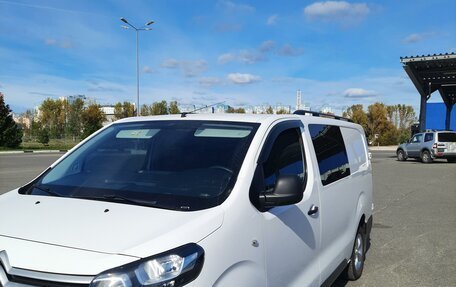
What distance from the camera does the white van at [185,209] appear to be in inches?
86.4

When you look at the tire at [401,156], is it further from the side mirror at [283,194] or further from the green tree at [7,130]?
the green tree at [7,130]

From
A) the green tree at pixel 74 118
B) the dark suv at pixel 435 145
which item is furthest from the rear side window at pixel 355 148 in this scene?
the green tree at pixel 74 118

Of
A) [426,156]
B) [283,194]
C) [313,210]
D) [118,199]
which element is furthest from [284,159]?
[426,156]

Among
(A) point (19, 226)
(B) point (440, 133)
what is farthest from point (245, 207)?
(B) point (440, 133)

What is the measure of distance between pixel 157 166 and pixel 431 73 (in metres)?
39.1

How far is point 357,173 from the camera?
546cm

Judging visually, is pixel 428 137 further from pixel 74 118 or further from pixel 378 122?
pixel 74 118

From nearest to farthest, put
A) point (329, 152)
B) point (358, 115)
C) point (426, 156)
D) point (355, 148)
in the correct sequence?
point (329, 152)
point (355, 148)
point (426, 156)
point (358, 115)

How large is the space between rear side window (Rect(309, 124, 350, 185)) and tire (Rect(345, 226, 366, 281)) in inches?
38.3

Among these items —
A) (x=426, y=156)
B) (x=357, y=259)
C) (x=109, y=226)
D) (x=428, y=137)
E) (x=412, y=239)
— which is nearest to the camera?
(x=109, y=226)

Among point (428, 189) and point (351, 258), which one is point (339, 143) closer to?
point (351, 258)

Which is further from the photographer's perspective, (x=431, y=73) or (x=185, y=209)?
(x=431, y=73)

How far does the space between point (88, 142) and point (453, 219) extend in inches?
316

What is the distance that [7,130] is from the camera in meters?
52.8
